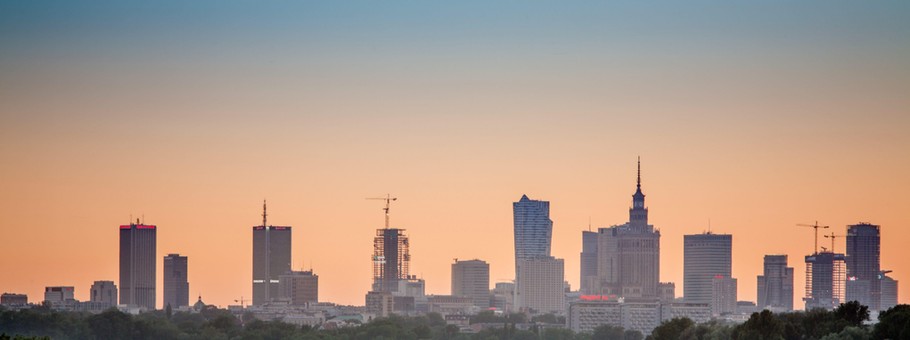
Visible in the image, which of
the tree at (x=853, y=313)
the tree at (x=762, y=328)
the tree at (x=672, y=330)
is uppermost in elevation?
the tree at (x=853, y=313)

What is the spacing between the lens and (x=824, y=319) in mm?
125812

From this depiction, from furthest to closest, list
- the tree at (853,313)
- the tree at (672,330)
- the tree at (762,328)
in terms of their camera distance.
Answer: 1. the tree at (672,330)
2. the tree at (762,328)
3. the tree at (853,313)

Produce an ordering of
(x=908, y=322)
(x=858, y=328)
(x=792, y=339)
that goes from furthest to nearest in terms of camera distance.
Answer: (x=792, y=339)
(x=858, y=328)
(x=908, y=322)

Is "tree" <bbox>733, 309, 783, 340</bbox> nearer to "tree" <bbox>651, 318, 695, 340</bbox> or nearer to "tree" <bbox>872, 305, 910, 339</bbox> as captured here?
"tree" <bbox>872, 305, 910, 339</bbox>

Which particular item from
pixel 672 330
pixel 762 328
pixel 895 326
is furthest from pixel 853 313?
pixel 672 330

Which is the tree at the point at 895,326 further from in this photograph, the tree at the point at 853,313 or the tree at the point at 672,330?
the tree at the point at 672,330

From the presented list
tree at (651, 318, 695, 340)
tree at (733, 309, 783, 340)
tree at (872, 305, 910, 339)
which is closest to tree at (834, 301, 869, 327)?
tree at (733, 309, 783, 340)

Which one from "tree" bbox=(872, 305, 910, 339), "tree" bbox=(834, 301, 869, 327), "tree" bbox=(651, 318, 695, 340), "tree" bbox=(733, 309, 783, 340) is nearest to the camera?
"tree" bbox=(872, 305, 910, 339)

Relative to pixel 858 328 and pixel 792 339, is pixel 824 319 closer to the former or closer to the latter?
pixel 792 339

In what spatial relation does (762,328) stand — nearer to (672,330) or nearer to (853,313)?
(853,313)

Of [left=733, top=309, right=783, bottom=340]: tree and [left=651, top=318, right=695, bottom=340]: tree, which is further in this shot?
[left=651, top=318, right=695, bottom=340]: tree

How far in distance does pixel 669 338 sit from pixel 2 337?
66185 millimetres

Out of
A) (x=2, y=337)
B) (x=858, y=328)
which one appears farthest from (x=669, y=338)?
(x=2, y=337)

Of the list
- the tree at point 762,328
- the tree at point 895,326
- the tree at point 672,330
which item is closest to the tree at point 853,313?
the tree at point 762,328
